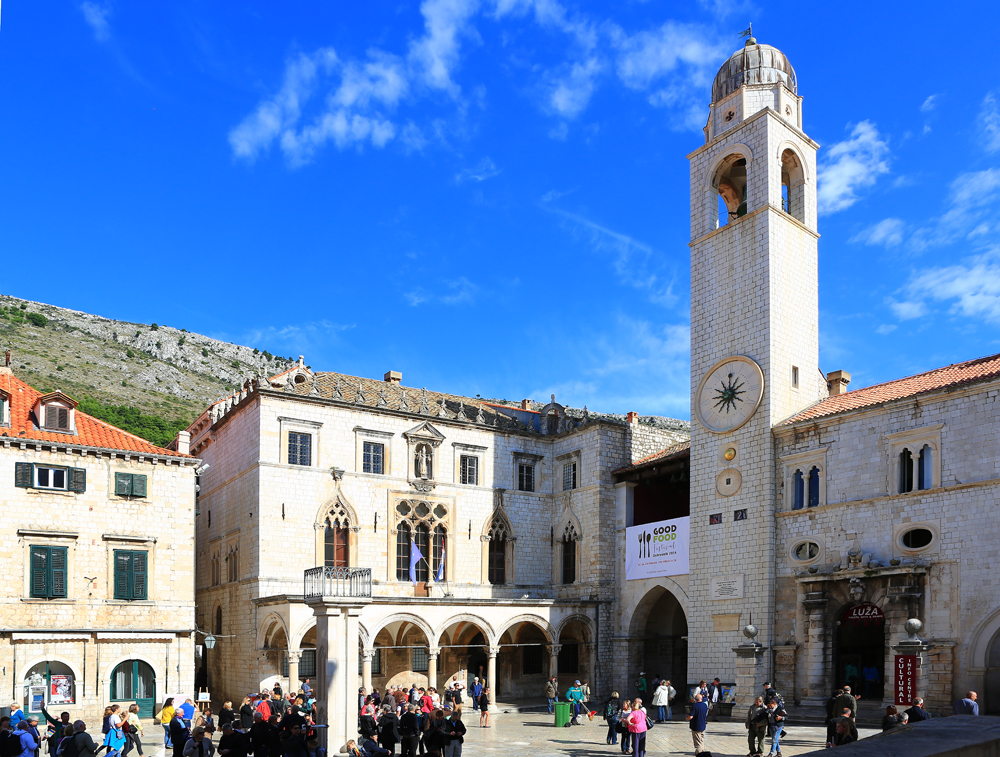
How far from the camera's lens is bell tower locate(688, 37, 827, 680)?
95.3 feet

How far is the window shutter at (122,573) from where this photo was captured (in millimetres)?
27141

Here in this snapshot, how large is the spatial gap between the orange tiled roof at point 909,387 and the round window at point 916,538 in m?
3.71

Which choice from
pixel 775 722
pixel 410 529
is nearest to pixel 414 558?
pixel 410 529

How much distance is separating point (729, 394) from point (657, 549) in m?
6.45

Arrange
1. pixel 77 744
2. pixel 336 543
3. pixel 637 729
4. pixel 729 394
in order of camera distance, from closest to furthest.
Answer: pixel 77 744, pixel 637 729, pixel 729 394, pixel 336 543

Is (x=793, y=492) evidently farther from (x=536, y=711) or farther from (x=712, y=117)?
(x=712, y=117)

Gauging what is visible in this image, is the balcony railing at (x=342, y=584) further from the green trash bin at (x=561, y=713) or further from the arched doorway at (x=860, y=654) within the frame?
the arched doorway at (x=860, y=654)

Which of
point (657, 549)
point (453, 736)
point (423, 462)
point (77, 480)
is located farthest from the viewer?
point (423, 462)

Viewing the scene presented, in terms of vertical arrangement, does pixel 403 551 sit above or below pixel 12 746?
above

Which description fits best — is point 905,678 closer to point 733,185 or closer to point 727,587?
point 727,587

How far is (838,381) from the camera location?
32.5 metres

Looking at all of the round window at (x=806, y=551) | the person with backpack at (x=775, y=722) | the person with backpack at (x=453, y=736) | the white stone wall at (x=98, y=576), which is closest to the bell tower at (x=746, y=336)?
the round window at (x=806, y=551)

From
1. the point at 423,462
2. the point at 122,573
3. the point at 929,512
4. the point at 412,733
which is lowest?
the point at 412,733

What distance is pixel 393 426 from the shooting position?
34.1 meters
